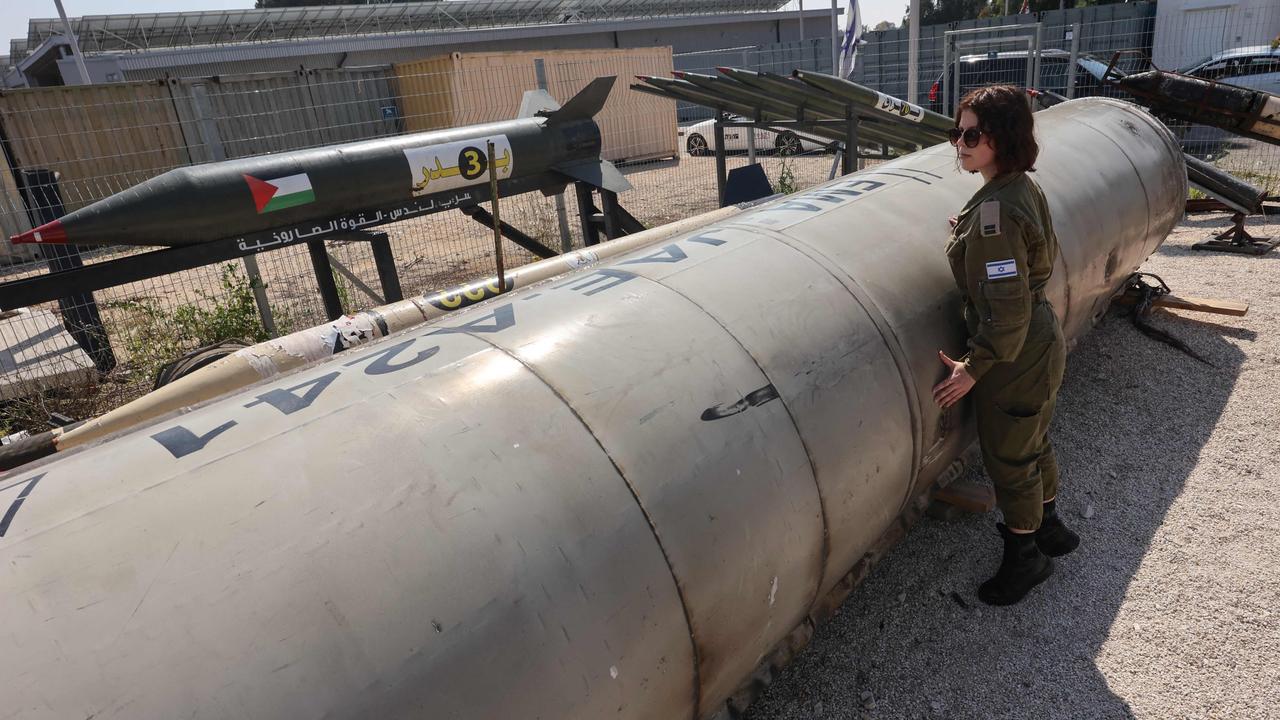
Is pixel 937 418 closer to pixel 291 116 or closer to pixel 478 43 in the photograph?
pixel 291 116

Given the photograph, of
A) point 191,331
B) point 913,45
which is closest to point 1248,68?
point 913,45

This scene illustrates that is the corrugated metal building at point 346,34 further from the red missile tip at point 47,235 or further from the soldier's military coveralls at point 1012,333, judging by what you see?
the soldier's military coveralls at point 1012,333

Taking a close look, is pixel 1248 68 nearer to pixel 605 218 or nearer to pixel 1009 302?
pixel 605 218

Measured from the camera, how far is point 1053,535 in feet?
10.4

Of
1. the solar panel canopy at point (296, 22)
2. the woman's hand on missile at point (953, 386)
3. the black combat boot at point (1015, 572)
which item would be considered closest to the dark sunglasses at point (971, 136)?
the woman's hand on missile at point (953, 386)

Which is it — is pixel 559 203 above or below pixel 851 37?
below

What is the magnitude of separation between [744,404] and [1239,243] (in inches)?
311

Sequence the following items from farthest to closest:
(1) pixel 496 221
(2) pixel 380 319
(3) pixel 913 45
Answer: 1. (3) pixel 913 45
2. (2) pixel 380 319
3. (1) pixel 496 221

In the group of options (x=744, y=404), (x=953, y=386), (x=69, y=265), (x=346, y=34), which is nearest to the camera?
(x=744, y=404)

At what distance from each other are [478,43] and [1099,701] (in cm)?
3129

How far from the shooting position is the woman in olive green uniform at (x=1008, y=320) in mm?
2479

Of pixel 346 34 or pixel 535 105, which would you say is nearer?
pixel 535 105

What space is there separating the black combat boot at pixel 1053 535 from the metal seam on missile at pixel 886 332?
1.05 metres

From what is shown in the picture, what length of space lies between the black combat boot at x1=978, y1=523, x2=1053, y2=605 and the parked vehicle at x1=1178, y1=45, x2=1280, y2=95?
12.1 m
